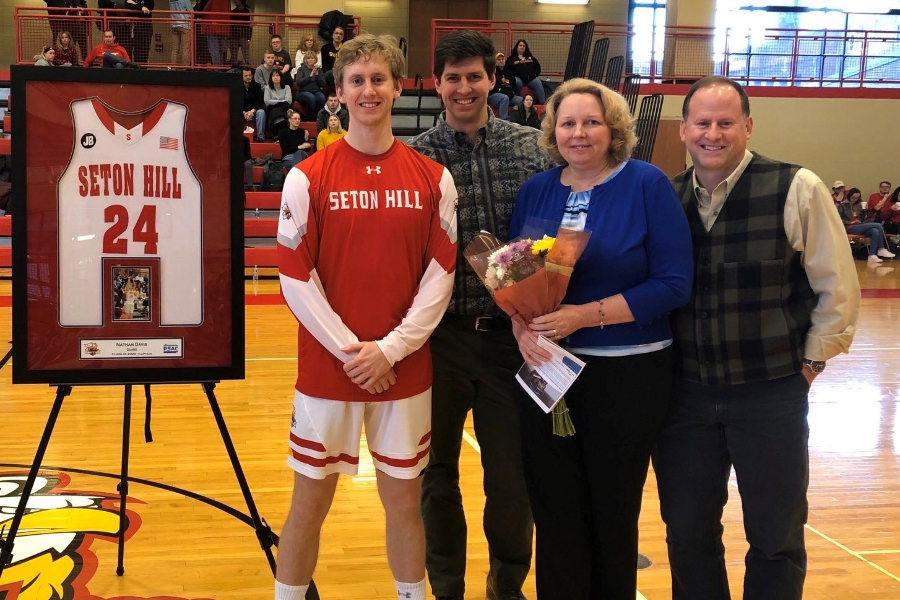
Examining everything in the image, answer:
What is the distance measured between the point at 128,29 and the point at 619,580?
46.0ft

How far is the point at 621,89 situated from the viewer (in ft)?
45.0

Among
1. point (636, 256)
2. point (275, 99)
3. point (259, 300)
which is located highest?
point (275, 99)

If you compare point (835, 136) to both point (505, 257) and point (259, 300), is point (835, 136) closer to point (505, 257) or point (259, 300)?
point (259, 300)

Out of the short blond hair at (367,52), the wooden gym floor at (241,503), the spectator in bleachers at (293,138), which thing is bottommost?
the wooden gym floor at (241,503)

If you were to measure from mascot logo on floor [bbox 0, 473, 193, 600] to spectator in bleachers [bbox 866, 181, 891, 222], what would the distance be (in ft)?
47.5

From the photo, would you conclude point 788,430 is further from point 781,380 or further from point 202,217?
point 202,217

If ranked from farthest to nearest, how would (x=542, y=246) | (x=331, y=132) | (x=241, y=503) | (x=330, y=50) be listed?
(x=330, y=50), (x=331, y=132), (x=241, y=503), (x=542, y=246)

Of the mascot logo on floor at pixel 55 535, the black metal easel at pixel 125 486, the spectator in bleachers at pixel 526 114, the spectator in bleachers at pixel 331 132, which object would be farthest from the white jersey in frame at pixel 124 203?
the spectator in bleachers at pixel 526 114

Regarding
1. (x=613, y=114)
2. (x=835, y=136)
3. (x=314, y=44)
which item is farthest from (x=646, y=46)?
(x=613, y=114)

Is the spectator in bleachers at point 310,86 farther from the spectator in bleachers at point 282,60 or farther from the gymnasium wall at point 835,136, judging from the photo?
the gymnasium wall at point 835,136

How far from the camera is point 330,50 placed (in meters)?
13.3

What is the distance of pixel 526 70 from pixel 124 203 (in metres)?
11.9

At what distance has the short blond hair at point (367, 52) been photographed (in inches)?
86.1

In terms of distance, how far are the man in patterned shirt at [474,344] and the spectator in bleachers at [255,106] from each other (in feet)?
34.7
